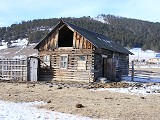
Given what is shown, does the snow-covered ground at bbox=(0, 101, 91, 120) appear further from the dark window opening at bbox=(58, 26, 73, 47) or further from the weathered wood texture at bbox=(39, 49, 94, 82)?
the dark window opening at bbox=(58, 26, 73, 47)

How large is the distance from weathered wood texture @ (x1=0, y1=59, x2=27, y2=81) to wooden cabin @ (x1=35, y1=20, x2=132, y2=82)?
1.83 metres

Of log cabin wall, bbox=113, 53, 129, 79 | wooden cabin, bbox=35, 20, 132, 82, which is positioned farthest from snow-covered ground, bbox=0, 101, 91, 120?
log cabin wall, bbox=113, 53, 129, 79

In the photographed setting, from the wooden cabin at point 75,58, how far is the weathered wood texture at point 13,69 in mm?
1829

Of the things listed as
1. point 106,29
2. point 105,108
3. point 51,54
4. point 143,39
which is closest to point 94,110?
point 105,108

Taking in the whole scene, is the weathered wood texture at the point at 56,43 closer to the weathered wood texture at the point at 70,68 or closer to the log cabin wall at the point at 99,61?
the weathered wood texture at the point at 70,68

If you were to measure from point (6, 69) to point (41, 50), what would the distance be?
4.15 metres

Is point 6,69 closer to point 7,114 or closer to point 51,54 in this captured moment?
point 51,54

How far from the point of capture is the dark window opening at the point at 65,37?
3477 cm

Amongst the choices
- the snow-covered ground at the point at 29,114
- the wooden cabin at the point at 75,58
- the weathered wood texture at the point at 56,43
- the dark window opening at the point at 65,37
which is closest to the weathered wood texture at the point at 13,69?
the wooden cabin at the point at 75,58

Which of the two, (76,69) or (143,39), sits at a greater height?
(143,39)

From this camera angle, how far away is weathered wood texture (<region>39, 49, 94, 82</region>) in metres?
30.8

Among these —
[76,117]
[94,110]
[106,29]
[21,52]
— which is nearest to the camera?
[76,117]

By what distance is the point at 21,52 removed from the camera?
222 ft

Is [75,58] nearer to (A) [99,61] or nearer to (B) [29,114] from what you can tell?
(A) [99,61]
